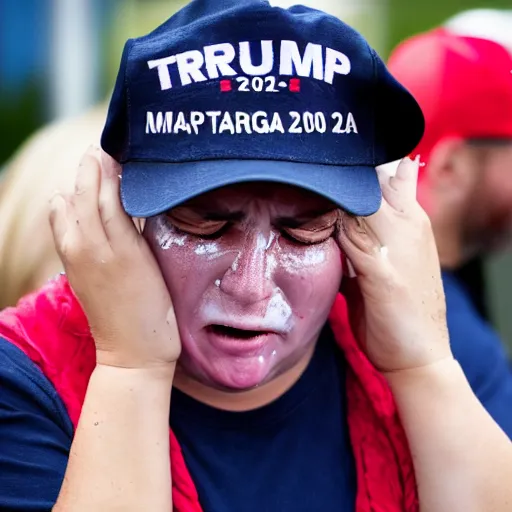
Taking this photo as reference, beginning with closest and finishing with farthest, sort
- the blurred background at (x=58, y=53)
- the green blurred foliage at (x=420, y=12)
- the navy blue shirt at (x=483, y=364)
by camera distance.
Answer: the navy blue shirt at (x=483, y=364)
the blurred background at (x=58, y=53)
the green blurred foliage at (x=420, y=12)

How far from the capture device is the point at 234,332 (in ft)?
5.21

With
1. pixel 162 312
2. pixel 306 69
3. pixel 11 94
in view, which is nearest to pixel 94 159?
pixel 162 312

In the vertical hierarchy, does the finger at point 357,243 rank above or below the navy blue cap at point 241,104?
below

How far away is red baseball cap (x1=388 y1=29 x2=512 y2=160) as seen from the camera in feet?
9.68

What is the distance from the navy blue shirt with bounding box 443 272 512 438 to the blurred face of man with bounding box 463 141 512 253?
593 millimetres

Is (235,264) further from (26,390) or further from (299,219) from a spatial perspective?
Result: (26,390)

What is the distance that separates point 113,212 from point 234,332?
283mm

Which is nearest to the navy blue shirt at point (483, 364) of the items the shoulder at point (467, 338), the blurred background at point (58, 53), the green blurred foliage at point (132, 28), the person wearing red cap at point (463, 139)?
the shoulder at point (467, 338)

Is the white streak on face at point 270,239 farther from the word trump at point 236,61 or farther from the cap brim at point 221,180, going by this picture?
the word trump at point 236,61

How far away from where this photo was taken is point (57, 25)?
602 centimetres

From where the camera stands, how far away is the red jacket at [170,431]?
5.26 ft

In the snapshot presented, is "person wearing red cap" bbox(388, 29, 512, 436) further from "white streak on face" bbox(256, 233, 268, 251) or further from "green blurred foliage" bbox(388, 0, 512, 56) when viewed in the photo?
"green blurred foliage" bbox(388, 0, 512, 56)

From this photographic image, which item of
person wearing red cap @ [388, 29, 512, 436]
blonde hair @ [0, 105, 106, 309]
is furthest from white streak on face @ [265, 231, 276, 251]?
person wearing red cap @ [388, 29, 512, 436]

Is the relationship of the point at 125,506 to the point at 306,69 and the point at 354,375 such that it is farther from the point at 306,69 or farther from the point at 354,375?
the point at 306,69
